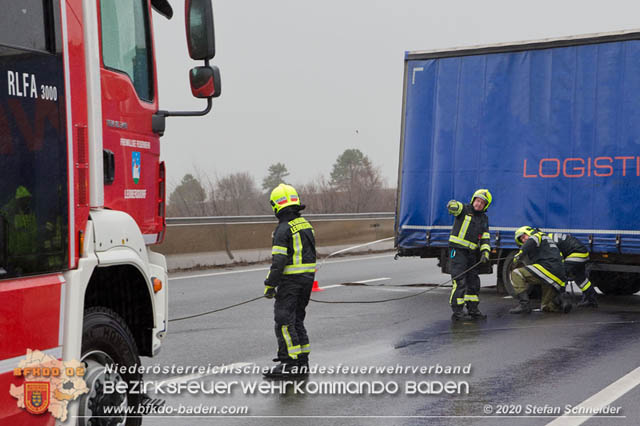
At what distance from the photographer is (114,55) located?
5328mm


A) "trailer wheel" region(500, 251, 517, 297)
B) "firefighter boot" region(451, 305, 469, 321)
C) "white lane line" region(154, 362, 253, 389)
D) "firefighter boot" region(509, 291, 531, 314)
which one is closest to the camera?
"white lane line" region(154, 362, 253, 389)

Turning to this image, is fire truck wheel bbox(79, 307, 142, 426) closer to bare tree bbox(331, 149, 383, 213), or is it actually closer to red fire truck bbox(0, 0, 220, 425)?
red fire truck bbox(0, 0, 220, 425)

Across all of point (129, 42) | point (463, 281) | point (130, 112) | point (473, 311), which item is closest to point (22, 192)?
point (130, 112)

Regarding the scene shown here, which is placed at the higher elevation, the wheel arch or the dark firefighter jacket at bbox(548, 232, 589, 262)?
the wheel arch

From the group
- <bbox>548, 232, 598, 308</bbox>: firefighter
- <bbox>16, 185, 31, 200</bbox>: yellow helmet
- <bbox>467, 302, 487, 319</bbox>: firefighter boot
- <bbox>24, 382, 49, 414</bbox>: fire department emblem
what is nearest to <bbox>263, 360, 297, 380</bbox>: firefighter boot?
<bbox>24, 382, 49, 414</bbox>: fire department emblem

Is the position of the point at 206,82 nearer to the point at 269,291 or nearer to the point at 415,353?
the point at 269,291

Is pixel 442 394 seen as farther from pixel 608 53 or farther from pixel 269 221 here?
pixel 269 221

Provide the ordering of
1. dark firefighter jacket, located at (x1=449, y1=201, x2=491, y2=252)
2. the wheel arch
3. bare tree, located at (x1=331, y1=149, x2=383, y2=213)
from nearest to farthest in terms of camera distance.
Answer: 1. the wheel arch
2. dark firefighter jacket, located at (x1=449, y1=201, x2=491, y2=252)
3. bare tree, located at (x1=331, y1=149, x2=383, y2=213)

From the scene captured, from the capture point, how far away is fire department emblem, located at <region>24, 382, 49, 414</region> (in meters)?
3.81

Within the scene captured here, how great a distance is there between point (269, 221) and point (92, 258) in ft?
55.6

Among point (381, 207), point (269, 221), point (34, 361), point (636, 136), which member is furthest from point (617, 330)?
point (381, 207)

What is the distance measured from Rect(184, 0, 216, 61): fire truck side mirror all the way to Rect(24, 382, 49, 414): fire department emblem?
229 centimetres

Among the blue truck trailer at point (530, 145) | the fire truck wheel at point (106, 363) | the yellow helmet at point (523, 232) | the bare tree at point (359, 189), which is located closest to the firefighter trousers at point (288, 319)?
the fire truck wheel at point (106, 363)

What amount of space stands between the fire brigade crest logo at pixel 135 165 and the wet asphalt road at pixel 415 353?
1741 millimetres
